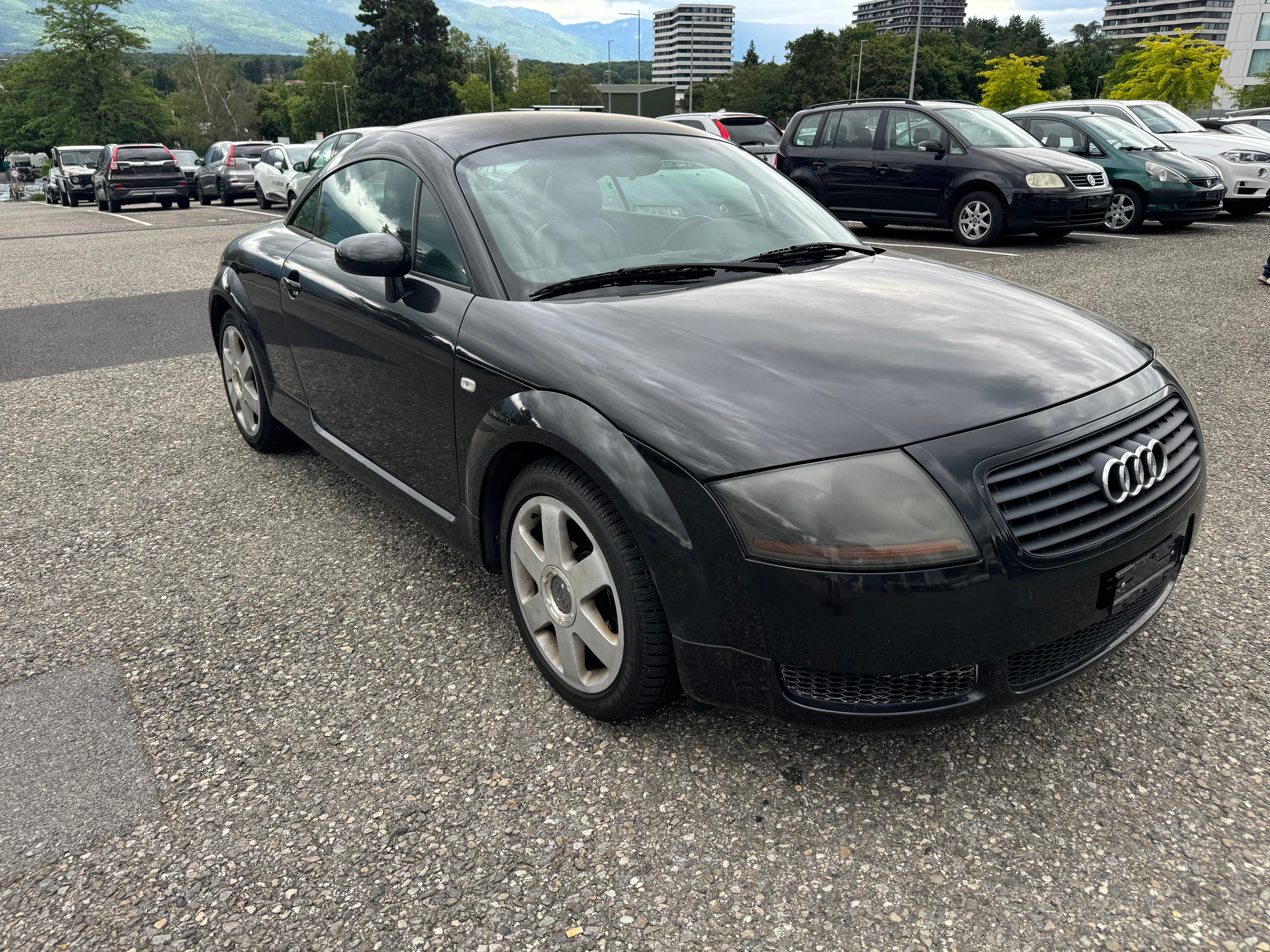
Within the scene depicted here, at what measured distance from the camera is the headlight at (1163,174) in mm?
12031

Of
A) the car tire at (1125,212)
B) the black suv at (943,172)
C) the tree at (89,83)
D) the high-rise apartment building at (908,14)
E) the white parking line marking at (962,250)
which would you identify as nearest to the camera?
the white parking line marking at (962,250)

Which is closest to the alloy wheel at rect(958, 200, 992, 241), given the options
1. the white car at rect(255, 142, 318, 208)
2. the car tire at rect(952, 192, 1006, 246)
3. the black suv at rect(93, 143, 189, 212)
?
the car tire at rect(952, 192, 1006, 246)

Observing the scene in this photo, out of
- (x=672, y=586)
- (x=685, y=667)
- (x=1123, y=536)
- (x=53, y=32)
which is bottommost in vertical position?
(x=685, y=667)

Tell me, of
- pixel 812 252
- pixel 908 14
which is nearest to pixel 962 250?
pixel 812 252

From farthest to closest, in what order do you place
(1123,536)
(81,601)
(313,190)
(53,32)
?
(53,32), (313,190), (81,601), (1123,536)

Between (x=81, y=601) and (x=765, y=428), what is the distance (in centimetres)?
264

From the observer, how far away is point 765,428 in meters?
2.06

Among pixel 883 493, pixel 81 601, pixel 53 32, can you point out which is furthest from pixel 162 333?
pixel 53 32

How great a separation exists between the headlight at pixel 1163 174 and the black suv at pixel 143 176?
22.3m

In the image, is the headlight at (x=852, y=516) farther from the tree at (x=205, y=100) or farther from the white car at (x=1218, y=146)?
the tree at (x=205, y=100)

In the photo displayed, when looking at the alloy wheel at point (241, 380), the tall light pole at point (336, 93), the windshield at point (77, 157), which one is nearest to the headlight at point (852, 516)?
the alloy wheel at point (241, 380)

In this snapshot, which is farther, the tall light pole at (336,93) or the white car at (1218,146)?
the tall light pole at (336,93)

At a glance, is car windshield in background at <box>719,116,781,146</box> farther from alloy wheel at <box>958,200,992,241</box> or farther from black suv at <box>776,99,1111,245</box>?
alloy wheel at <box>958,200,992,241</box>

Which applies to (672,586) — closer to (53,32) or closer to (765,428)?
(765,428)
